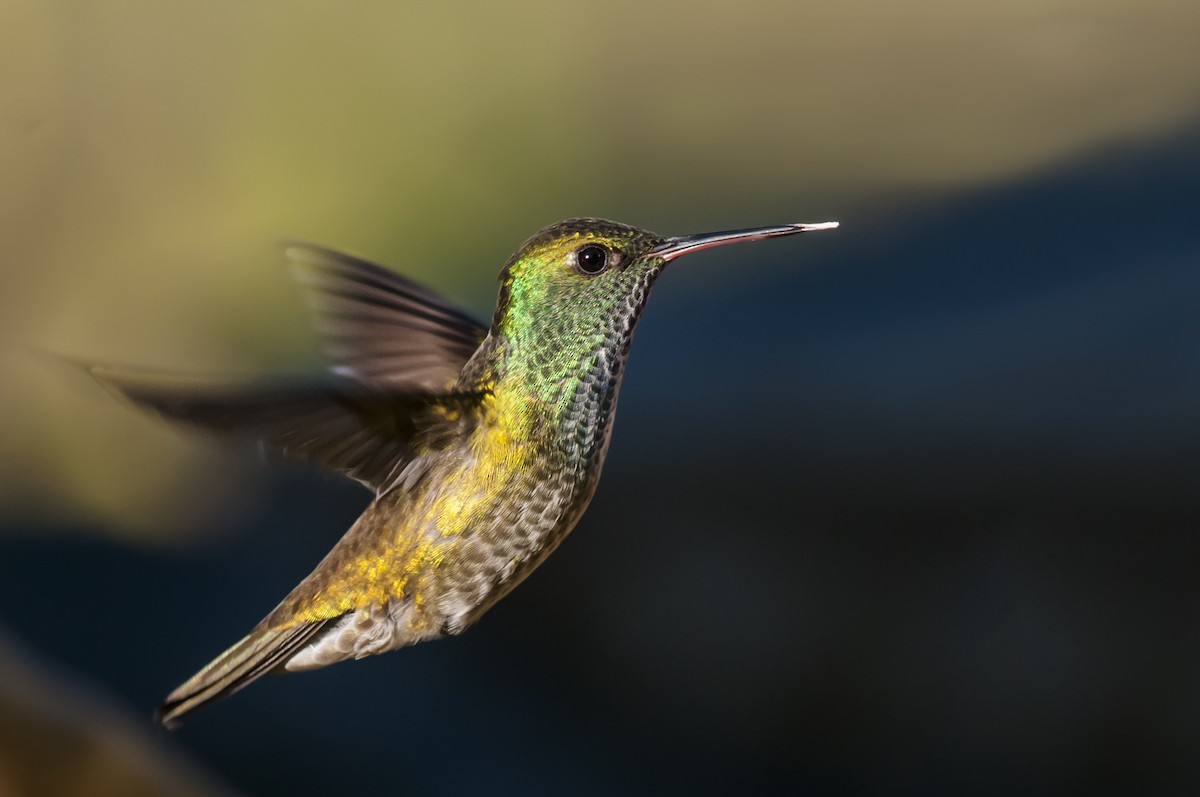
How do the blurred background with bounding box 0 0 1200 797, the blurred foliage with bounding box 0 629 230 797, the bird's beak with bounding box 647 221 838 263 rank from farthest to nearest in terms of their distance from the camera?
the blurred background with bounding box 0 0 1200 797
the blurred foliage with bounding box 0 629 230 797
the bird's beak with bounding box 647 221 838 263

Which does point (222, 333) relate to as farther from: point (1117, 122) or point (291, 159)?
point (1117, 122)

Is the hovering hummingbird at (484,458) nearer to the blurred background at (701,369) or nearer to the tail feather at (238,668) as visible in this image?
the tail feather at (238,668)

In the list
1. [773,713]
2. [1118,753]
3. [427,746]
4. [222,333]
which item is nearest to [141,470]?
[222,333]

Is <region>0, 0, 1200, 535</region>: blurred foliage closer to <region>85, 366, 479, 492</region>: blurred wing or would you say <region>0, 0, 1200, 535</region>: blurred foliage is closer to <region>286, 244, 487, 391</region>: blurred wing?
<region>286, 244, 487, 391</region>: blurred wing

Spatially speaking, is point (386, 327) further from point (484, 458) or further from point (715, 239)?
point (715, 239)

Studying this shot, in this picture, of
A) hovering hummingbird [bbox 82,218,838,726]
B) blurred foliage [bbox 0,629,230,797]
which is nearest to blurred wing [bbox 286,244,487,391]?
hovering hummingbird [bbox 82,218,838,726]

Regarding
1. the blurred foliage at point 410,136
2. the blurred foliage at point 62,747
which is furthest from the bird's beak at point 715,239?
the blurred foliage at point 410,136
